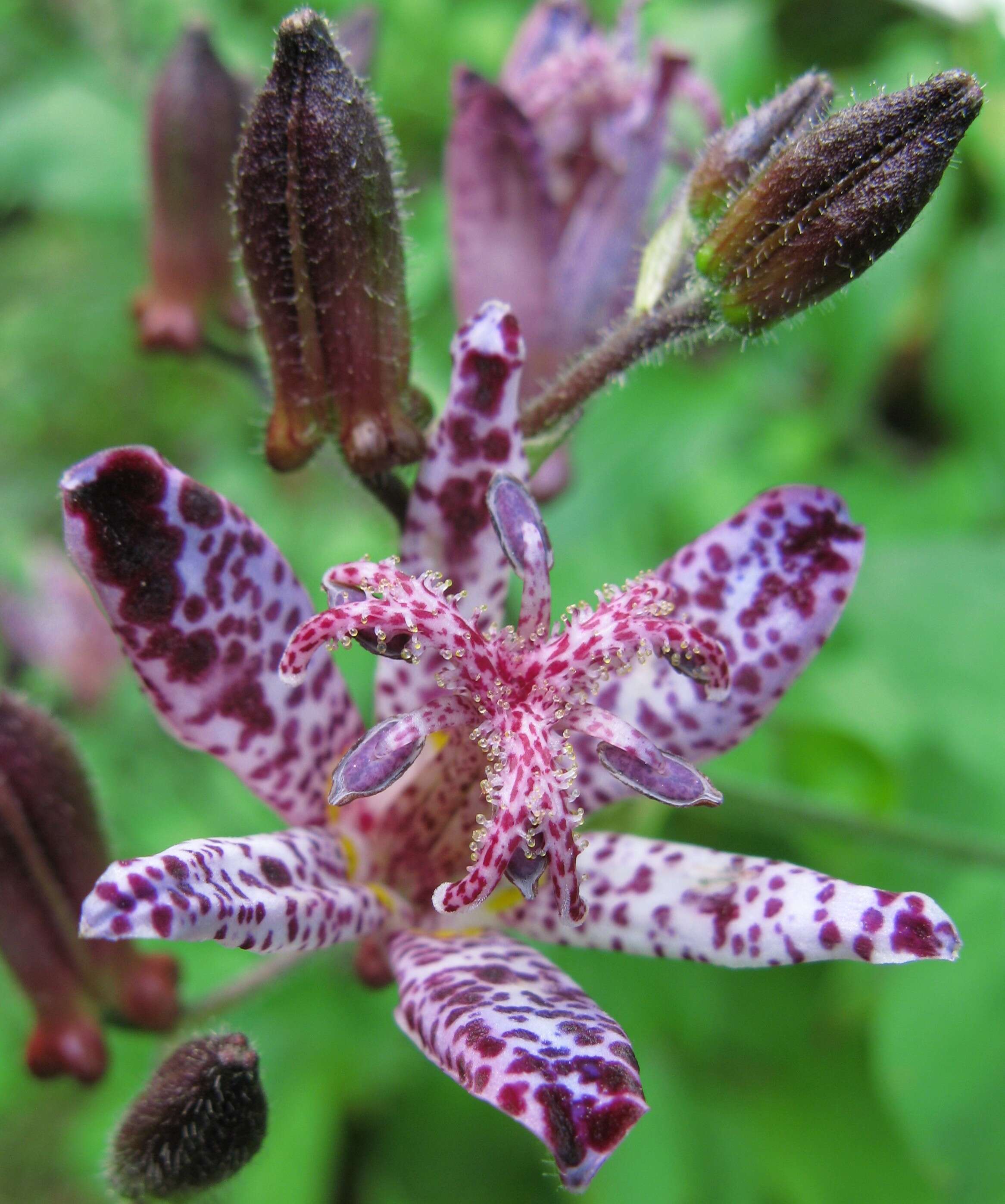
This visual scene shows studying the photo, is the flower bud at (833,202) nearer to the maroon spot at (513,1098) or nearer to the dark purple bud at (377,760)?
the dark purple bud at (377,760)

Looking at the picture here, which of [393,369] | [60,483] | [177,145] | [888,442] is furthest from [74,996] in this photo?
[888,442]

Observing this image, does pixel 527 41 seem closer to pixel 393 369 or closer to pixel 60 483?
pixel 393 369

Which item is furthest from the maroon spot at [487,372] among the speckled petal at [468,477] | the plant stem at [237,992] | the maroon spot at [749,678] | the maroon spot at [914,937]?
the plant stem at [237,992]

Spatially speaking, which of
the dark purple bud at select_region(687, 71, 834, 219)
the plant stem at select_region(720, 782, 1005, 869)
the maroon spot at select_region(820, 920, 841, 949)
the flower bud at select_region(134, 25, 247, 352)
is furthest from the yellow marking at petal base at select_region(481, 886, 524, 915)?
the flower bud at select_region(134, 25, 247, 352)

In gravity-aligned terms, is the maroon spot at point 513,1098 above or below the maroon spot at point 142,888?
below

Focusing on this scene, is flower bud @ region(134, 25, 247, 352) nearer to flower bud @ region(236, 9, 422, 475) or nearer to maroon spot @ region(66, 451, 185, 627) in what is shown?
flower bud @ region(236, 9, 422, 475)

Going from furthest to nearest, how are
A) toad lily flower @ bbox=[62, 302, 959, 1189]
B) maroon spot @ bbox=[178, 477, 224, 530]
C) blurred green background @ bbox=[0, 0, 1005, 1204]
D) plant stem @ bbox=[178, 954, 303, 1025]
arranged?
blurred green background @ bbox=[0, 0, 1005, 1204] → plant stem @ bbox=[178, 954, 303, 1025] → maroon spot @ bbox=[178, 477, 224, 530] → toad lily flower @ bbox=[62, 302, 959, 1189]

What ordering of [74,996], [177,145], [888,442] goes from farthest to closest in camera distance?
[888,442], [177,145], [74,996]
